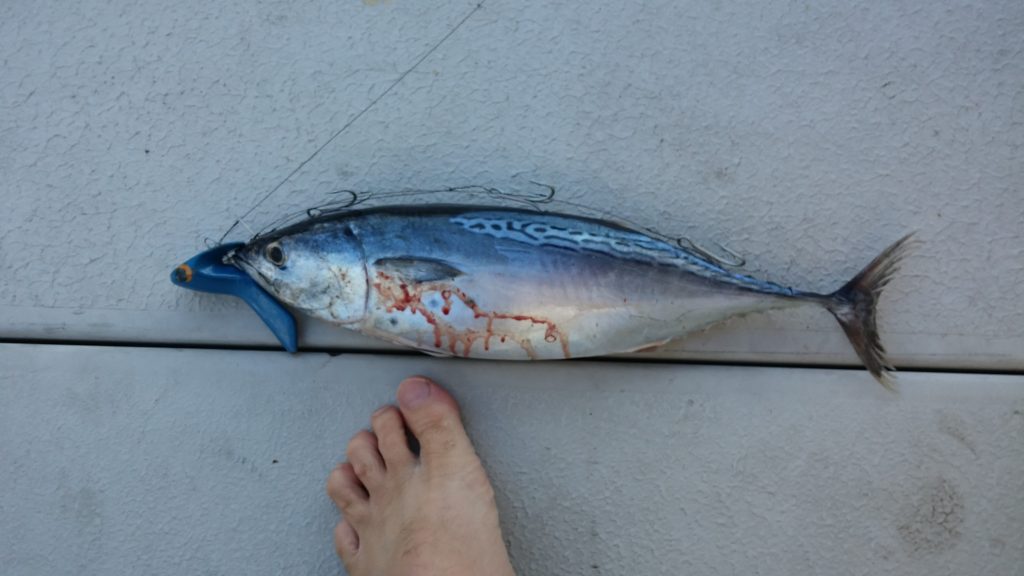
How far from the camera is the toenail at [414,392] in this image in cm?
119

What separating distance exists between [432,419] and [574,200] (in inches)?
18.0

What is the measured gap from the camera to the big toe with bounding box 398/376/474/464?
3.92 feet

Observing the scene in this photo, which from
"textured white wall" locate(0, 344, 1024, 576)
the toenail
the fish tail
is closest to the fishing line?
"textured white wall" locate(0, 344, 1024, 576)

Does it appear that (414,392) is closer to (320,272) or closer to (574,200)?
(320,272)

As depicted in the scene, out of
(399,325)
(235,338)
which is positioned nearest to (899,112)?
(399,325)

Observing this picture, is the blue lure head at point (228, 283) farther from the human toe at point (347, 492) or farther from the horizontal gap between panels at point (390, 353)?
the human toe at point (347, 492)

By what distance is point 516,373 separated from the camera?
124cm

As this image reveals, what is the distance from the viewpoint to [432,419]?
3.91 ft

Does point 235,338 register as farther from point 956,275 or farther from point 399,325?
point 956,275

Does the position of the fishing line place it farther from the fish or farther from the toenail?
the toenail

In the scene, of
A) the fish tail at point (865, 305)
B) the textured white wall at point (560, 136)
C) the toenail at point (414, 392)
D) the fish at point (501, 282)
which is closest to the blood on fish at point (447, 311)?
the fish at point (501, 282)

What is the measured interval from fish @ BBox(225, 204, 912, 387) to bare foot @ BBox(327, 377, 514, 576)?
0.17 meters

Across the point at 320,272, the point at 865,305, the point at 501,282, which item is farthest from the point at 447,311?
the point at 865,305

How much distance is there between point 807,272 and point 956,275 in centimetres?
27
